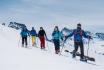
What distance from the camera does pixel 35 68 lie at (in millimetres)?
16469

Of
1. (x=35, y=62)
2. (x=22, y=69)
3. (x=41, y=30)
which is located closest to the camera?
(x=22, y=69)

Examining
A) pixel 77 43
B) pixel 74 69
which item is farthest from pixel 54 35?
pixel 74 69

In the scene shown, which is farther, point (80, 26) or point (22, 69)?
point (80, 26)

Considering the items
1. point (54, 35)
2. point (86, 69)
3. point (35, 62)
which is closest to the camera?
point (86, 69)

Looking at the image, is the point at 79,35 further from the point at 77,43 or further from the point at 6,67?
the point at 6,67

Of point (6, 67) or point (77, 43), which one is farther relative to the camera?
point (77, 43)

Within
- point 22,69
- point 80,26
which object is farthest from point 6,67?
point 80,26

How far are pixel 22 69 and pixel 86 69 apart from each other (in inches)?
135

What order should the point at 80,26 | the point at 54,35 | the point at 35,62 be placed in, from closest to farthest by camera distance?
the point at 35,62
the point at 80,26
the point at 54,35

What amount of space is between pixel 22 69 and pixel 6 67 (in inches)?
32.3

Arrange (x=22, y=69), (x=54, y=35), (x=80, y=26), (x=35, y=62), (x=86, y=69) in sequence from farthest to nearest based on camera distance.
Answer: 1. (x=54, y=35)
2. (x=80, y=26)
3. (x=35, y=62)
4. (x=86, y=69)
5. (x=22, y=69)

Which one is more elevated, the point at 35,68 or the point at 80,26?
the point at 80,26

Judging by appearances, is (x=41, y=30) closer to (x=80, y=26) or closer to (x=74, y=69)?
(x=80, y=26)

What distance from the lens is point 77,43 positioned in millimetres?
22922
